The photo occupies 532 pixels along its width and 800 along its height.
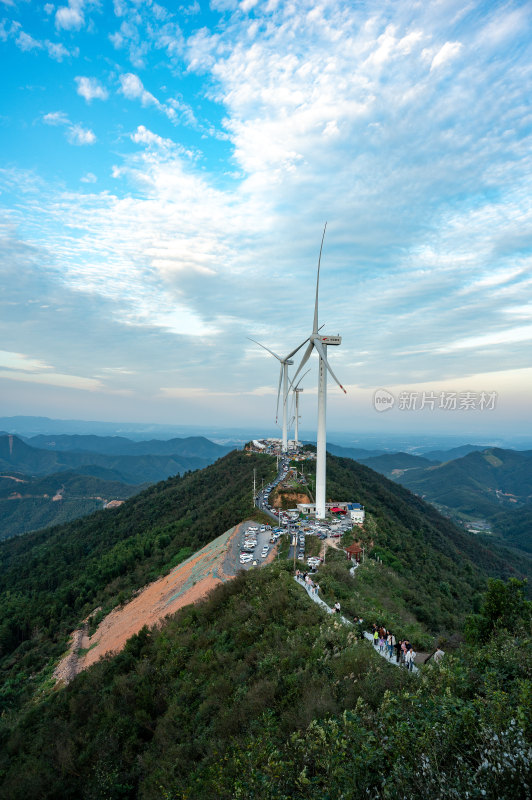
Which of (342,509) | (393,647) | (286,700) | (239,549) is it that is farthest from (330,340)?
(286,700)

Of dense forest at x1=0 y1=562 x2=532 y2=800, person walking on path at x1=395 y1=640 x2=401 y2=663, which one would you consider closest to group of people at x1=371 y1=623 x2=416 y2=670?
person walking on path at x1=395 y1=640 x2=401 y2=663

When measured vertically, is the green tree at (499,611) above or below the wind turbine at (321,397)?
below

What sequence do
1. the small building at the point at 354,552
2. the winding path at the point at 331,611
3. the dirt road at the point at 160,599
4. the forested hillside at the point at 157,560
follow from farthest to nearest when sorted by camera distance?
1. the forested hillside at the point at 157,560
2. the small building at the point at 354,552
3. the dirt road at the point at 160,599
4. the winding path at the point at 331,611

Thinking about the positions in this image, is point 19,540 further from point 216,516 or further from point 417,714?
point 417,714

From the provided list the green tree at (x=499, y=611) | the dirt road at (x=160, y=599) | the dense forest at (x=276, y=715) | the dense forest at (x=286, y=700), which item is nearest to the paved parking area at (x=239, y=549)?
the dirt road at (x=160, y=599)

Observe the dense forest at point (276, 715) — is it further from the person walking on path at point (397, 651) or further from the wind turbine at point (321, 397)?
the wind turbine at point (321, 397)

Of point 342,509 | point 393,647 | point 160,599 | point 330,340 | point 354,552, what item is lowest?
point 160,599

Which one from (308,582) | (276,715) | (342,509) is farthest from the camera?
(342,509)

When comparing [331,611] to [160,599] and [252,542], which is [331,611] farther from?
[160,599]
